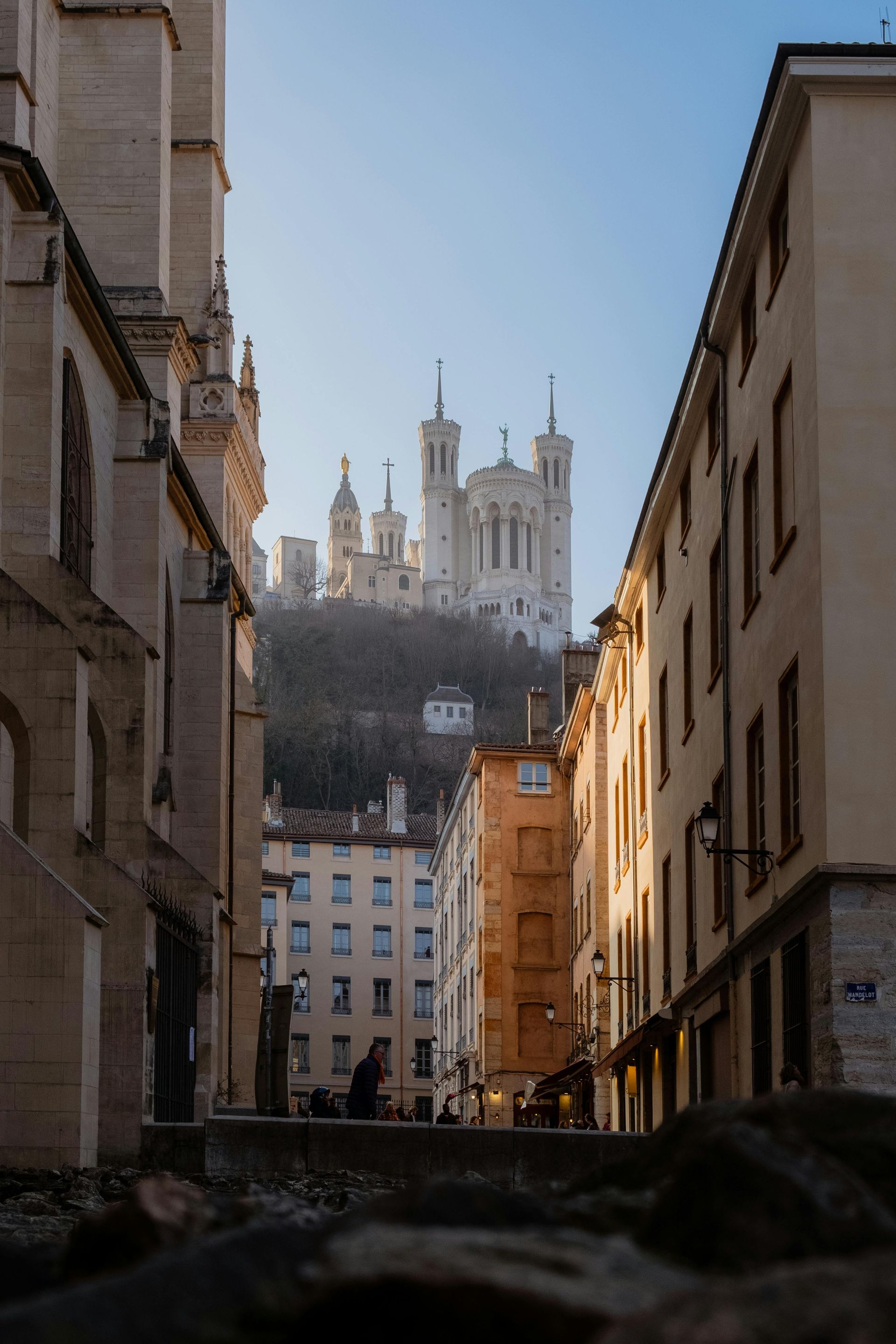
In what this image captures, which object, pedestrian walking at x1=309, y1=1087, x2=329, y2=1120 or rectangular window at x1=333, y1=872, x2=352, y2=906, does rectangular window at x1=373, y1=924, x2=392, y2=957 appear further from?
pedestrian walking at x1=309, y1=1087, x2=329, y2=1120

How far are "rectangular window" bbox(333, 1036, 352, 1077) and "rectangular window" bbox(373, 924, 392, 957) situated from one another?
4643 mm

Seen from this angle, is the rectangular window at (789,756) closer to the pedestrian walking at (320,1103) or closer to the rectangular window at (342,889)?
the pedestrian walking at (320,1103)

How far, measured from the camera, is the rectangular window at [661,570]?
3025 centimetres

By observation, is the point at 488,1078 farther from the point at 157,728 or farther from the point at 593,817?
the point at 157,728

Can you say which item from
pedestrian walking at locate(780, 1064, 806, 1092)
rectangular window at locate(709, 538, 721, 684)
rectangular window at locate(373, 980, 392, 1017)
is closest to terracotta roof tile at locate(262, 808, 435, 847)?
rectangular window at locate(373, 980, 392, 1017)

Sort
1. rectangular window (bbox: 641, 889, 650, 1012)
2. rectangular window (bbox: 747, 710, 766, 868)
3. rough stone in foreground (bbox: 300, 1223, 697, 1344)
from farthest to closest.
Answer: rectangular window (bbox: 641, 889, 650, 1012), rectangular window (bbox: 747, 710, 766, 868), rough stone in foreground (bbox: 300, 1223, 697, 1344)

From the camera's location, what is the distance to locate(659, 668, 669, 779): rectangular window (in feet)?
95.6

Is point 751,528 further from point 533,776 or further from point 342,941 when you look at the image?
point 342,941

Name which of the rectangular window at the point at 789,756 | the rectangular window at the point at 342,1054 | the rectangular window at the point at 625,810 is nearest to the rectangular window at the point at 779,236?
the rectangular window at the point at 789,756

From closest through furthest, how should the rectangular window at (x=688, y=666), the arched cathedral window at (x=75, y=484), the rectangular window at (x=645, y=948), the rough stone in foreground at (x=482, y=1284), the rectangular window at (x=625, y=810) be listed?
the rough stone in foreground at (x=482, y=1284), the arched cathedral window at (x=75, y=484), the rectangular window at (x=688, y=666), the rectangular window at (x=645, y=948), the rectangular window at (x=625, y=810)

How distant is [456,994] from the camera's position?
66625 millimetres

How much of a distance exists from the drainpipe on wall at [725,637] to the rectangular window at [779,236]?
9.51ft

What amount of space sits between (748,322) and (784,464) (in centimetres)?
320

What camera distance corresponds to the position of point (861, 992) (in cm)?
1597
